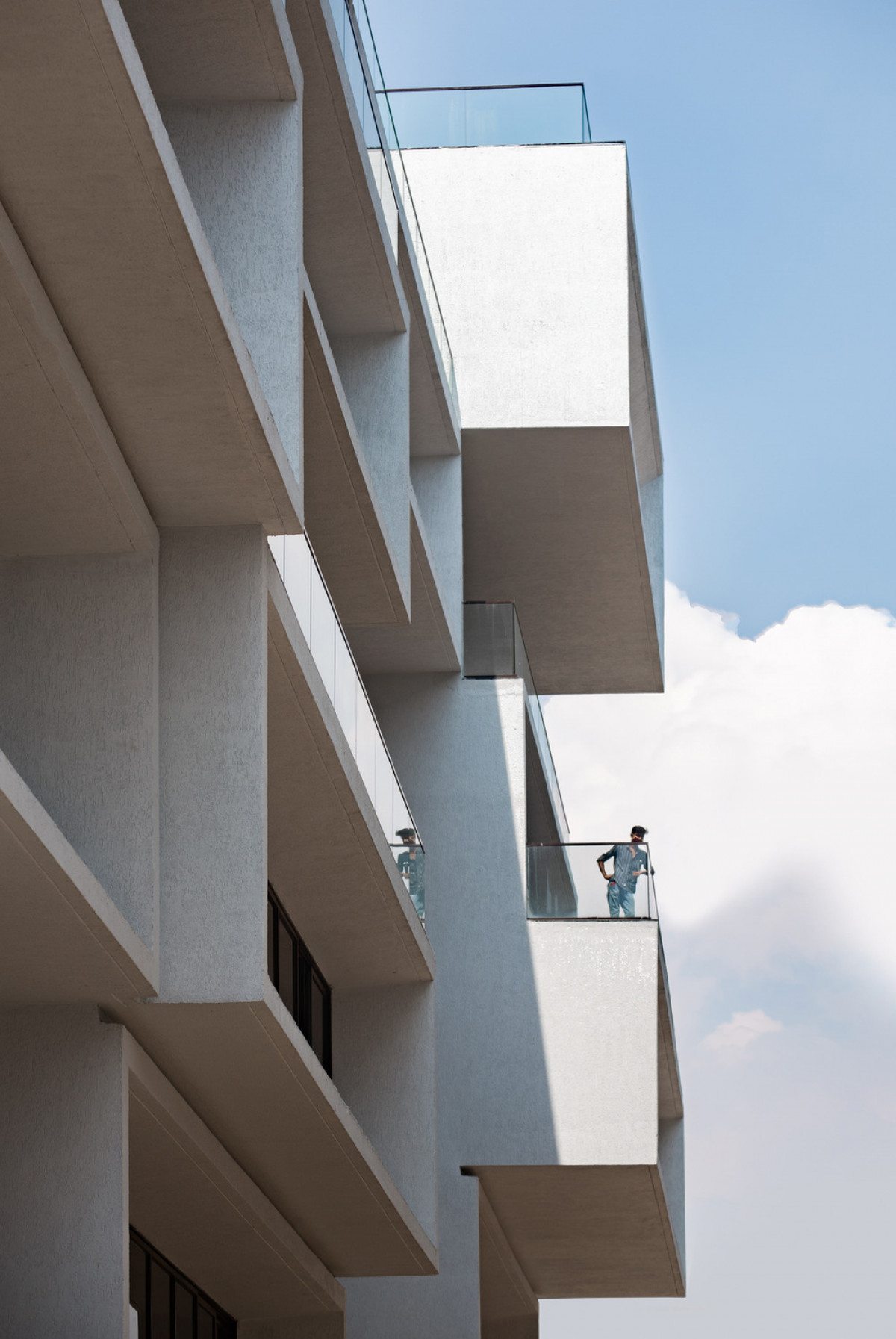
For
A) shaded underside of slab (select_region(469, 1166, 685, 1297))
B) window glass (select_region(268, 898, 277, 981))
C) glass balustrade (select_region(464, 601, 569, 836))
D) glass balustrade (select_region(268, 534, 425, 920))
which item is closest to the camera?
glass balustrade (select_region(268, 534, 425, 920))

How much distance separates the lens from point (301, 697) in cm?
1619

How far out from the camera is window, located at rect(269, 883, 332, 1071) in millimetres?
20422

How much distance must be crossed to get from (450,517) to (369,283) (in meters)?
5.62

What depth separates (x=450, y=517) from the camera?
86.6 feet

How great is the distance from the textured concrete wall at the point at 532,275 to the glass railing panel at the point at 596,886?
19.3ft

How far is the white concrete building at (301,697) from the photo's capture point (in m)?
12.8

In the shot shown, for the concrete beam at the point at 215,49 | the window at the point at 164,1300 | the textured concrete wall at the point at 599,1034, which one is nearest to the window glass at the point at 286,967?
the window at the point at 164,1300

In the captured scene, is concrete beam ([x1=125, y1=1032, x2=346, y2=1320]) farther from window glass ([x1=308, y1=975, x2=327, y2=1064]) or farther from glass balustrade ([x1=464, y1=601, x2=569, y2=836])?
glass balustrade ([x1=464, y1=601, x2=569, y2=836])

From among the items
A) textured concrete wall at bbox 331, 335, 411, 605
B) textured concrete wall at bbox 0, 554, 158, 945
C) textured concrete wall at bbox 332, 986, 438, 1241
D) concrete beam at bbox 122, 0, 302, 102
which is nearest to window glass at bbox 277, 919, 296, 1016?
textured concrete wall at bbox 332, 986, 438, 1241

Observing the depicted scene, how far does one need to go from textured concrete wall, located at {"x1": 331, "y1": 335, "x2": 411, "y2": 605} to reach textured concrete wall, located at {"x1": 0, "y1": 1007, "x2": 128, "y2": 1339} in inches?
347

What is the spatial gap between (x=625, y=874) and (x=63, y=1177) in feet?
41.9

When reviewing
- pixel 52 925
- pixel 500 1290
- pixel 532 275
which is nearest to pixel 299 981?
pixel 52 925

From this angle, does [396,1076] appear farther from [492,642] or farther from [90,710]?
[90,710]

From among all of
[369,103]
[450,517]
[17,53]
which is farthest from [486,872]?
[17,53]
